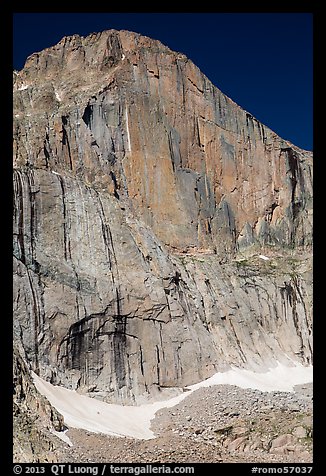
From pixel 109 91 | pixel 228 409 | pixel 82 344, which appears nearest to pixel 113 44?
pixel 109 91

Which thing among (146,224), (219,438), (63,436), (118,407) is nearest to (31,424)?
(63,436)

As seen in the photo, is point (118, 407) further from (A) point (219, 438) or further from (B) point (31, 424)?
(B) point (31, 424)

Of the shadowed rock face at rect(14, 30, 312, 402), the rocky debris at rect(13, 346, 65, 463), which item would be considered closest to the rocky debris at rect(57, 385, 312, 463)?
the rocky debris at rect(13, 346, 65, 463)

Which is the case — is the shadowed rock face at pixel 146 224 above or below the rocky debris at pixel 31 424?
above

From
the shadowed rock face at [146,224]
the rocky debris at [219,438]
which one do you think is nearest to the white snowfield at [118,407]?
the rocky debris at [219,438]

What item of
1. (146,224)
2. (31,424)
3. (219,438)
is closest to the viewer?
(31,424)

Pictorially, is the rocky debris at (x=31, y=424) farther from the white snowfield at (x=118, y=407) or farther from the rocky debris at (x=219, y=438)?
the white snowfield at (x=118, y=407)

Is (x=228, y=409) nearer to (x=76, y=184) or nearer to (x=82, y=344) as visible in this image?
(x=82, y=344)
